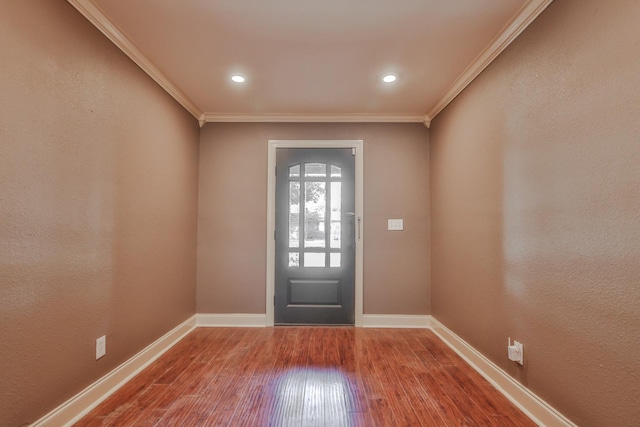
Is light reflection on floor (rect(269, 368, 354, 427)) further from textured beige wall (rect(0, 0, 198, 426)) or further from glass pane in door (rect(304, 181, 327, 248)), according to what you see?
glass pane in door (rect(304, 181, 327, 248))

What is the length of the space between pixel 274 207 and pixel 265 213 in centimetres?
13

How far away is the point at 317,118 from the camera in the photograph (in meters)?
3.66

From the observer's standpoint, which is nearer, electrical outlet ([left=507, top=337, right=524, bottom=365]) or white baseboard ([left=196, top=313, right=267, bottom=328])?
electrical outlet ([left=507, top=337, right=524, bottom=365])

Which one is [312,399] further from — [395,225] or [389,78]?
[389,78]

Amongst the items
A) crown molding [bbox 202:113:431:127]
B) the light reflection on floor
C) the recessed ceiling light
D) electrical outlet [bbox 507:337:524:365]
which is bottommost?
the light reflection on floor

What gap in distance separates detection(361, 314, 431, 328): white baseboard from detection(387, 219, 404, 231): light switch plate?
100 centimetres

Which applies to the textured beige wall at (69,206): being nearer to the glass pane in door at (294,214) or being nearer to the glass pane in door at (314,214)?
the glass pane in door at (294,214)

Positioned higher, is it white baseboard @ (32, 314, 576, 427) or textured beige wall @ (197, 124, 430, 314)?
textured beige wall @ (197, 124, 430, 314)

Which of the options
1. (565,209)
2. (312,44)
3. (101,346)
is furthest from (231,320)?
(565,209)

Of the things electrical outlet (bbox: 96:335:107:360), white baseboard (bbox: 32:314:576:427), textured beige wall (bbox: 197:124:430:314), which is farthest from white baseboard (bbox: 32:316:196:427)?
→ textured beige wall (bbox: 197:124:430:314)

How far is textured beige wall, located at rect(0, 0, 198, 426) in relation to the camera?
4.85 ft

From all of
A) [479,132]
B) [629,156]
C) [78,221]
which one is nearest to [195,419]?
[78,221]

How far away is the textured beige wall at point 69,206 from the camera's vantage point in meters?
1.48

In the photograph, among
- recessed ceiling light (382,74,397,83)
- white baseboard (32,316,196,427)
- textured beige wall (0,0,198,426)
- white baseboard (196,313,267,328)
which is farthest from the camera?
white baseboard (196,313,267,328)
